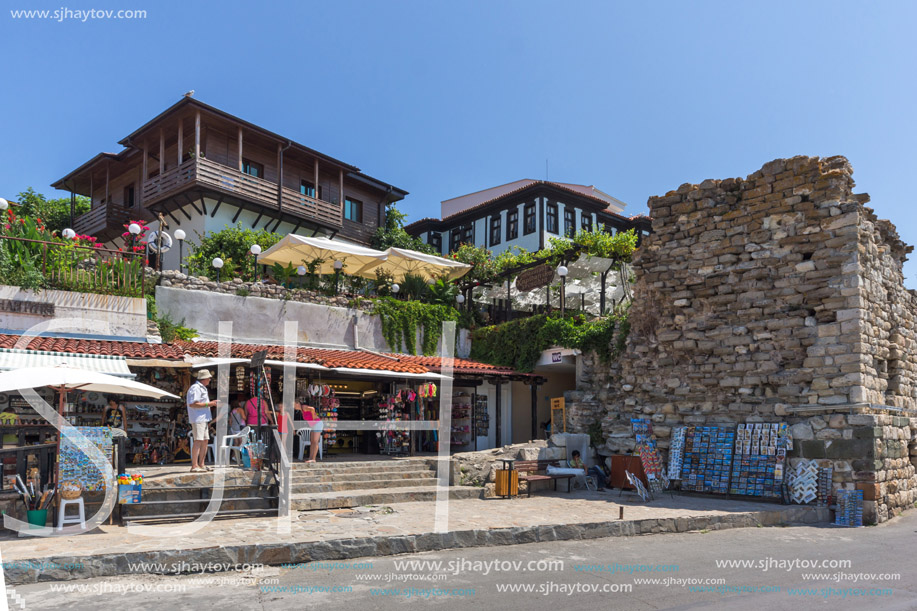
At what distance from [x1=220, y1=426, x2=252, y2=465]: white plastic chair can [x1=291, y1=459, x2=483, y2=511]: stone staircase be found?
103 cm

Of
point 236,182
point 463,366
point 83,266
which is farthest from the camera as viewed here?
point 236,182

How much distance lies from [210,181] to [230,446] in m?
12.0

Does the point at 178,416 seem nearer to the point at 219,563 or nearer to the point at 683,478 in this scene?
the point at 219,563

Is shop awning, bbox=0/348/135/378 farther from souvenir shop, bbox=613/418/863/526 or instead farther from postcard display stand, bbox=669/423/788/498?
postcard display stand, bbox=669/423/788/498

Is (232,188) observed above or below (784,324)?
above

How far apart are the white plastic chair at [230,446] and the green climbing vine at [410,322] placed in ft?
21.9

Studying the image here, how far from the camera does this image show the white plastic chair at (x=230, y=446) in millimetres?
11091

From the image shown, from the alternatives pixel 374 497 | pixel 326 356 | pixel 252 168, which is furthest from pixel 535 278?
pixel 252 168

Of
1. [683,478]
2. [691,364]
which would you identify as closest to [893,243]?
[691,364]

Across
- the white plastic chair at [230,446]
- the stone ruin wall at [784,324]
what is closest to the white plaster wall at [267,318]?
the white plastic chair at [230,446]

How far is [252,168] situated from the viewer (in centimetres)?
2384

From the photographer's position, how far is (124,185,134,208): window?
25077mm

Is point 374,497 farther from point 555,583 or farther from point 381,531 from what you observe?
point 555,583

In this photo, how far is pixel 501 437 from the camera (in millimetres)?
17859
